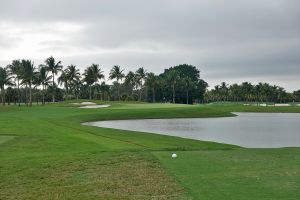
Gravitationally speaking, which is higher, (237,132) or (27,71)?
(27,71)

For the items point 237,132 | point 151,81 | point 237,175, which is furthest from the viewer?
point 151,81

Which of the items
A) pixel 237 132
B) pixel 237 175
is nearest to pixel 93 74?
pixel 237 132

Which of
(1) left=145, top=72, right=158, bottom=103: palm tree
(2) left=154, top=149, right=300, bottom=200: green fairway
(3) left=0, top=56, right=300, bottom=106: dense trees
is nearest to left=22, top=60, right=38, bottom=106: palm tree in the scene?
(3) left=0, top=56, right=300, bottom=106: dense trees

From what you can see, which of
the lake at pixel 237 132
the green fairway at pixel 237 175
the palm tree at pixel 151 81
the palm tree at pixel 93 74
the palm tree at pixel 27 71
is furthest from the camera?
the palm tree at pixel 151 81

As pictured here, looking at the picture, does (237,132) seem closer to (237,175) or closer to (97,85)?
(237,175)

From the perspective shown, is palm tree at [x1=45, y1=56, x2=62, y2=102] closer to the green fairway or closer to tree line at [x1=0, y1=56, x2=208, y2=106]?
tree line at [x1=0, y1=56, x2=208, y2=106]

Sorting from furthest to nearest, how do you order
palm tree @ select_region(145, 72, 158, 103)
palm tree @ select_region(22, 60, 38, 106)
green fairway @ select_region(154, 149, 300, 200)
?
palm tree @ select_region(145, 72, 158, 103)
palm tree @ select_region(22, 60, 38, 106)
green fairway @ select_region(154, 149, 300, 200)

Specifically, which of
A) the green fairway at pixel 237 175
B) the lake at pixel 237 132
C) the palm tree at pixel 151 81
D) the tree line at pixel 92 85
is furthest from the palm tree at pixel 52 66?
the green fairway at pixel 237 175

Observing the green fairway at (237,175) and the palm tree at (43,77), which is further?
the palm tree at (43,77)

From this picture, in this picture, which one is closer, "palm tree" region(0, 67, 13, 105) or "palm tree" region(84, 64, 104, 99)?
"palm tree" region(0, 67, 13, 105)

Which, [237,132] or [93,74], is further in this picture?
[93,74]

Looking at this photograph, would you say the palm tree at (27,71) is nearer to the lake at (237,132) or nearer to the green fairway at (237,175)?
the lake at (237,132)

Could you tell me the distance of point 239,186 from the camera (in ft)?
38.1

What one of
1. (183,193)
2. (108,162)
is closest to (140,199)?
(183,193)
